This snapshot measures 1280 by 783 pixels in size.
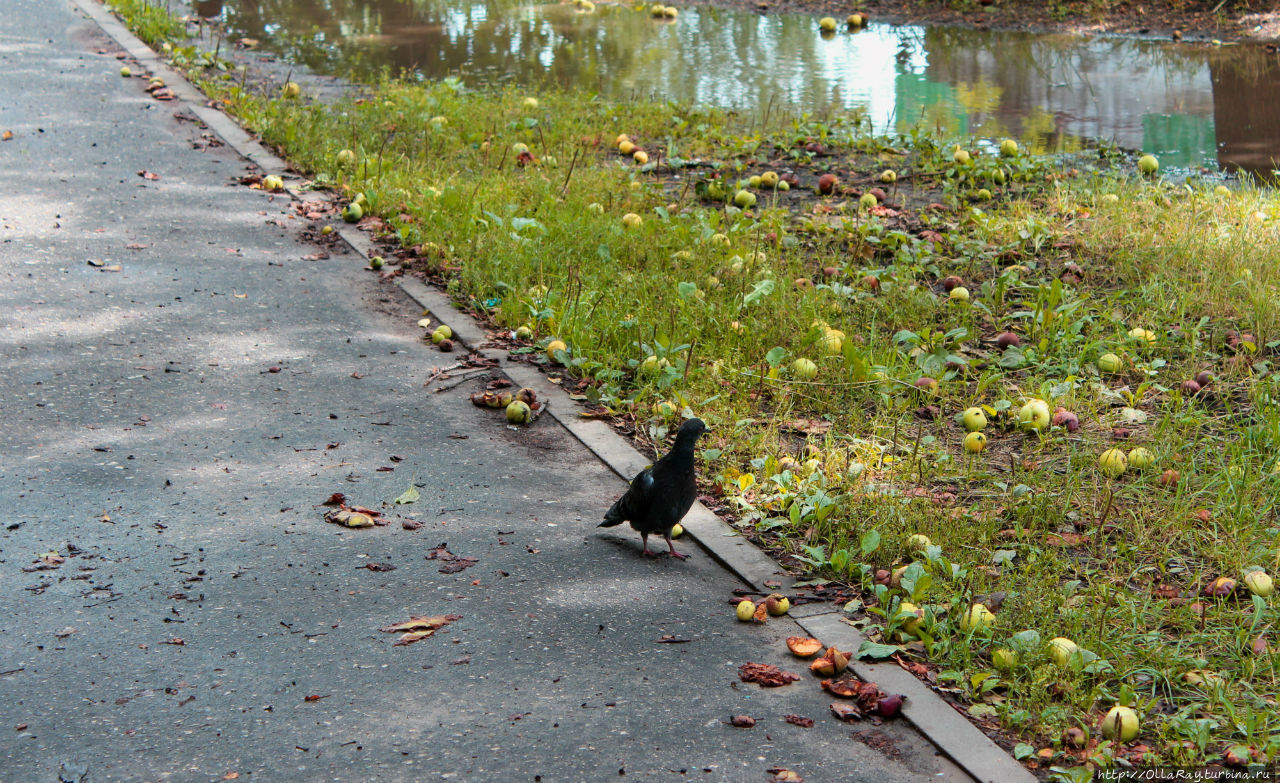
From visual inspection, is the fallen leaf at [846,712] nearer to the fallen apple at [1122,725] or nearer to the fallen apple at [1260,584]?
the fallen apple at [1122,725]

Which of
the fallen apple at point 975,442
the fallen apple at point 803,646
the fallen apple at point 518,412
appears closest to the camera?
the fallen apple at point 803,646

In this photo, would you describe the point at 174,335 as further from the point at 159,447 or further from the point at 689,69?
the point at 689,69

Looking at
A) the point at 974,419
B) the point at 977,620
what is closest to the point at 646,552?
the point at 977,620

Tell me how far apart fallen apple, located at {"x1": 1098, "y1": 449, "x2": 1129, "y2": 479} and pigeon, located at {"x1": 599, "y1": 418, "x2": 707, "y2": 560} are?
1.79 metres

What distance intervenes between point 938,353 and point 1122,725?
8.52ft

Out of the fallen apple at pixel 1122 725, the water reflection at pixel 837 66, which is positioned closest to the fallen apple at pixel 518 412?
the fallen apple at pixel 1122 725

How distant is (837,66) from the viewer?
11.7 meters

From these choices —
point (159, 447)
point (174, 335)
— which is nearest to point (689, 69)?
point (174, 335)

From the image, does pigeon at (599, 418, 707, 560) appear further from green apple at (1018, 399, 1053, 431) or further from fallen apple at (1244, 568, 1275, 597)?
fallen apple at (1244, 568, 1275, 597)

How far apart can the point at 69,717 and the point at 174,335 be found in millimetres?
3058

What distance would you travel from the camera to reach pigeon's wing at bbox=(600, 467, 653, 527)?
3734 mm

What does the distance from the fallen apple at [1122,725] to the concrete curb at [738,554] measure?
288 millimetres

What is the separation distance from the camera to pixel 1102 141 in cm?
890

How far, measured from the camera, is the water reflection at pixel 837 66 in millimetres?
9531
